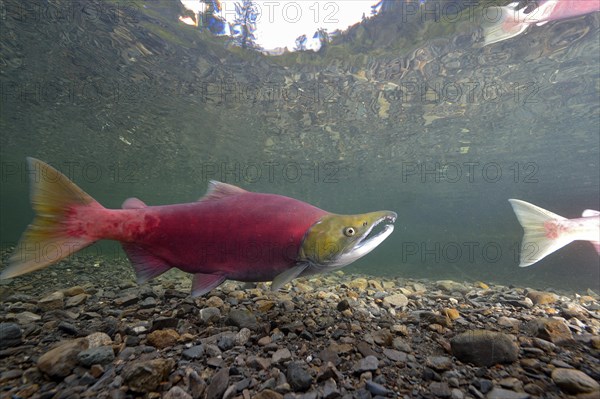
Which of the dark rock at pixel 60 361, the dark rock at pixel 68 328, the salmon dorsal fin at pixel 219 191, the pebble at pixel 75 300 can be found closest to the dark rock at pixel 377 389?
the salmon dorsal fin at pixel 219 191

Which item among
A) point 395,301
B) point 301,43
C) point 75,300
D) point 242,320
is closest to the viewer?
point 242,320

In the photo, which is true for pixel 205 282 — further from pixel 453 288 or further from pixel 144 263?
pixel 453 288

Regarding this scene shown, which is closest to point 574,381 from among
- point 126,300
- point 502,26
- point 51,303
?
point 126,300

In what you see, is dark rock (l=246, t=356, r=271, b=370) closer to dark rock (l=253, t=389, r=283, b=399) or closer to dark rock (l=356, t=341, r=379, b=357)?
dark rock (l=253, t=389, r=283, b=399)

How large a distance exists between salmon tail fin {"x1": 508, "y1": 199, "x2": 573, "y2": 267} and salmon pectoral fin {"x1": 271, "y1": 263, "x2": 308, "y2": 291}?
3543 mm

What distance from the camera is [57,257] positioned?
87.3 inches

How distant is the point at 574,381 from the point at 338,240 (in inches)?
70.9

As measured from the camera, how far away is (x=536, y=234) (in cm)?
408

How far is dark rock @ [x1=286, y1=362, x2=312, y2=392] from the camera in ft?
5.96

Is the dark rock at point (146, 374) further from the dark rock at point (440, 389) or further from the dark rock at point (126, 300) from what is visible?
the dark rock at point (440, 389)

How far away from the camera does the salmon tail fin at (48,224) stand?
2203mm

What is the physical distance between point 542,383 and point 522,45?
36.2 ft

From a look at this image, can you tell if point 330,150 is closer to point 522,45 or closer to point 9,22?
point 522,45

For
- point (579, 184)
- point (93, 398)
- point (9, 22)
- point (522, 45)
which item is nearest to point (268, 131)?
point (9, 22)
